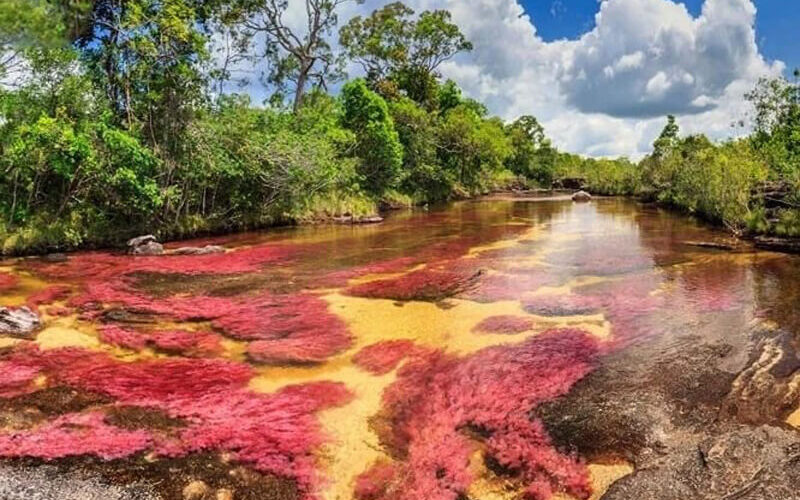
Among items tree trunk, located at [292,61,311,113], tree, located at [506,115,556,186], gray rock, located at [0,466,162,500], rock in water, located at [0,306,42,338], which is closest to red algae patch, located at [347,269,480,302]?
rock in water, located at [0,306,42,338]

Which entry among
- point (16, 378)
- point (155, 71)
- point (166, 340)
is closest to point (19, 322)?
point (16, 378)

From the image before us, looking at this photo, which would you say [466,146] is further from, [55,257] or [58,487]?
[58,487]

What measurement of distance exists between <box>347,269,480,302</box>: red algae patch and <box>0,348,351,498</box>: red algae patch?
591 cm

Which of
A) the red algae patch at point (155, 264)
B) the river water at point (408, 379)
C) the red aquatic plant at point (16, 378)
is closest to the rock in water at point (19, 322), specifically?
the river water at point (408, 379)

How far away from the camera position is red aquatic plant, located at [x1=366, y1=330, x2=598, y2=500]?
21.6 ft

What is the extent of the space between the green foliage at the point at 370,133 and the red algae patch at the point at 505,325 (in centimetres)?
2823

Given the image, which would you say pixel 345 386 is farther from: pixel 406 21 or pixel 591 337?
pixel 406 21

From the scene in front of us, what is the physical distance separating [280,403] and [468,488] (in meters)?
3.49

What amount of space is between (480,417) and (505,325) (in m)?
4.53

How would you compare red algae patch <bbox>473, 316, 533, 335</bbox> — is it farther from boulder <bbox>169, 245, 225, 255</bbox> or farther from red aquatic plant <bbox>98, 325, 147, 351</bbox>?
boulder <bbox>169, 245, 225, 255</bbox>

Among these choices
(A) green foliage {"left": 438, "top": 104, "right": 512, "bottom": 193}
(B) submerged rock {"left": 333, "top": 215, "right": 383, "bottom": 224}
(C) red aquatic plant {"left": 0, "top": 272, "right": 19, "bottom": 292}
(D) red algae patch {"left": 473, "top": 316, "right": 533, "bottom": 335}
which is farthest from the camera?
(A) green foliage {"left": 438, "top": 104, "right": 512, "bottom": 193}

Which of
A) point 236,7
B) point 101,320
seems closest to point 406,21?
point 236,7

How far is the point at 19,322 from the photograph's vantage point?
12.2 metres

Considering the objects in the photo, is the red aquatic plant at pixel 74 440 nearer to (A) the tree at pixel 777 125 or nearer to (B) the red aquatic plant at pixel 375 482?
(B) the red aquatic plant at pixel 375 482
